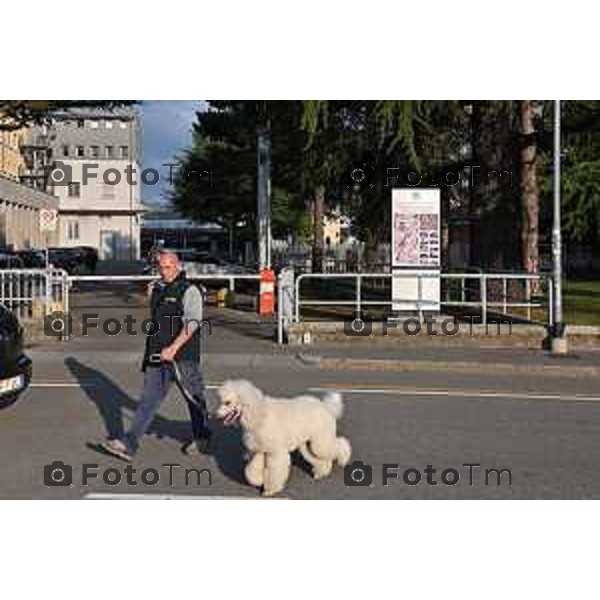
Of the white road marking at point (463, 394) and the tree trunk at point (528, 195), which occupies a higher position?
the tree trunk at point (528, 195)

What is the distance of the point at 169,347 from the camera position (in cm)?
784

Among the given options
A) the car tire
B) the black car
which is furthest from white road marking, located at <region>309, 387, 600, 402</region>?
the car tire

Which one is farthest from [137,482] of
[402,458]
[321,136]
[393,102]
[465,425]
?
[321,136]

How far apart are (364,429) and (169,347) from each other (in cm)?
254

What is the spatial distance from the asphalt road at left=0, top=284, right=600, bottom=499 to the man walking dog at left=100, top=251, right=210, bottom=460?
1.18ft

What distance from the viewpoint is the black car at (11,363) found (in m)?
9.14

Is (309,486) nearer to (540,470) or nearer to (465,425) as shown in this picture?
(540,470)

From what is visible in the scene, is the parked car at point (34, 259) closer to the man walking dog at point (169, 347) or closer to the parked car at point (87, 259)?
the parked car at point (87, 259)

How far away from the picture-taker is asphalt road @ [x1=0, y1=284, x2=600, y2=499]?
7254 millimetres

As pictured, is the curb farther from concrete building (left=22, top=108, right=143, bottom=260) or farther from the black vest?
concrete building (left=22, top=108, right=143, bottom=260)

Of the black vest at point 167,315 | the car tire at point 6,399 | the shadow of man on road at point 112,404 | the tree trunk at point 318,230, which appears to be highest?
the tree trunk at point 318,230

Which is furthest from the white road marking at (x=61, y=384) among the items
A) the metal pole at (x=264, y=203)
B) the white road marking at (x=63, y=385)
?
the metal pole at (x=264, y=203)

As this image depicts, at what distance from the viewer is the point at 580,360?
50.0 ft

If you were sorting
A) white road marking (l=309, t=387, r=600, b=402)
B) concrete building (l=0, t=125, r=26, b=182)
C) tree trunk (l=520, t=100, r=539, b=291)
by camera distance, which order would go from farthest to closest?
concrete building (l=0, t=125, r=26, b=182)
tree trunk (l=520, t=100, r=539, b=291)
white road marking (l=309, t=387, r=600, b=402)
